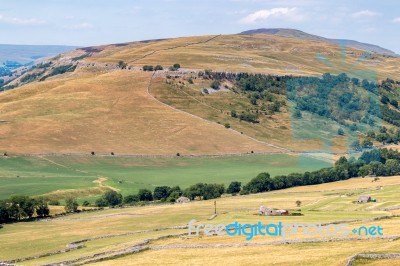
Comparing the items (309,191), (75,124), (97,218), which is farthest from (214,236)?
(75,124)

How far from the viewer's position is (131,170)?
164125 mm

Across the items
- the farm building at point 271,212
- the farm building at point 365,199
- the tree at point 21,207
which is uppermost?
the farm building at point 365,199

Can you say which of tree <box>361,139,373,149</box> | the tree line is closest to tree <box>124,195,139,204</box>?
the tree line

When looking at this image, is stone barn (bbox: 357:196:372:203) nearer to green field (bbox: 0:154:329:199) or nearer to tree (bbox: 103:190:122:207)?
tree (bbox: 103:190:122:207)

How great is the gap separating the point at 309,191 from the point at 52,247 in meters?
58.7

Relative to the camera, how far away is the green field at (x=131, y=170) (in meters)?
144

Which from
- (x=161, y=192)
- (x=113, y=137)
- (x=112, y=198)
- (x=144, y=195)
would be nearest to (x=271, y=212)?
(x=112, y=198)

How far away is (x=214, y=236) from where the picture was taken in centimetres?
7656

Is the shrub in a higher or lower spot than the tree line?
lower

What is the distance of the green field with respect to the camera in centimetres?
14362

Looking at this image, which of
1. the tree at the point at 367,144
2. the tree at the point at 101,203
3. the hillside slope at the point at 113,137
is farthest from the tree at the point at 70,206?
the tree at the point at 367,144

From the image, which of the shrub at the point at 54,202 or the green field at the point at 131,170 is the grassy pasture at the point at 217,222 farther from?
the green field at the point at 131,170

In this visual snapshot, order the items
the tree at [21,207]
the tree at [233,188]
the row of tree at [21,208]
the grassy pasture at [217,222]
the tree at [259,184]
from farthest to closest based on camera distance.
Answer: the tree at [233,188], the tree at [259,184], the tree at [21,207], the row of tree at [21,208], the grassy pasture at [217,222]

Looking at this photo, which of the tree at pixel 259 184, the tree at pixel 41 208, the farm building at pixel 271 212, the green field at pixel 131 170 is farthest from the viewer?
the green field at pixel 131 170
